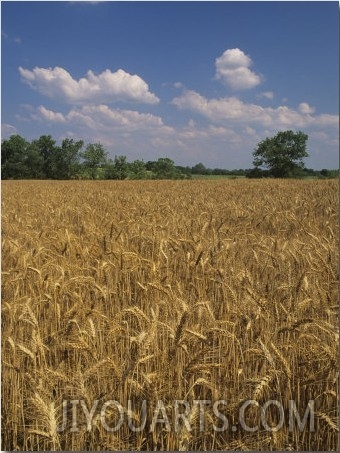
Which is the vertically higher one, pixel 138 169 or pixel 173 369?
pixel 138 169

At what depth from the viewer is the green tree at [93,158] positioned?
75188 mm

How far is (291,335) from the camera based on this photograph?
2.38 metres

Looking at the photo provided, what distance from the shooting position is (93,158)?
76125 mm

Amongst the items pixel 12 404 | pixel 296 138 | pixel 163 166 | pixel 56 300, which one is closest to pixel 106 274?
pixel 56 300

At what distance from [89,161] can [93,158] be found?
3.17 ft

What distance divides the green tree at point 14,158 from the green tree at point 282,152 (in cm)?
3966

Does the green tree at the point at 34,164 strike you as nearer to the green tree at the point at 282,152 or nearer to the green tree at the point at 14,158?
the green tree at the point at 14,158

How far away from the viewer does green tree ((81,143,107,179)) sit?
75.2 m

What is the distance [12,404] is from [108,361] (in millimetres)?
534

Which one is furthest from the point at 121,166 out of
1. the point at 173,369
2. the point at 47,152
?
the point at 173,369

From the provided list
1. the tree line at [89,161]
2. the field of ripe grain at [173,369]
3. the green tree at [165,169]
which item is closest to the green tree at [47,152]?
the tree line at [89,161]

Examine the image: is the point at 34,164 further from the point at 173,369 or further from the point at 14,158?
the point at 173,369

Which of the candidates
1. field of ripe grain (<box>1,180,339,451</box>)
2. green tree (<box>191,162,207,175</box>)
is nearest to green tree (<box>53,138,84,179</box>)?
green tree (<box>191,162,207,175</box>)

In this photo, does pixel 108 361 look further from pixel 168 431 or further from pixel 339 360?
pixel 339 360
